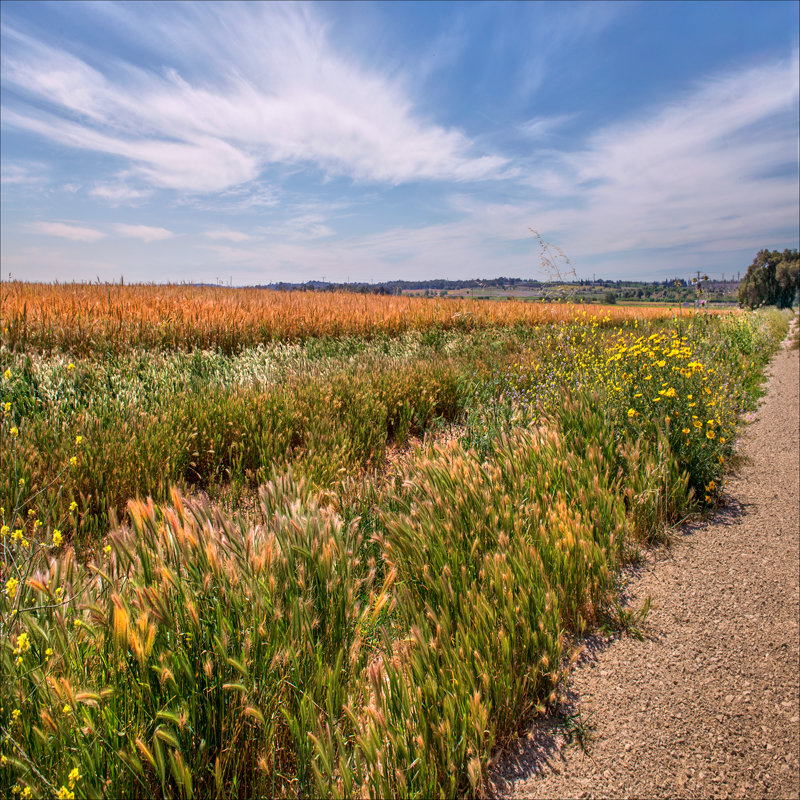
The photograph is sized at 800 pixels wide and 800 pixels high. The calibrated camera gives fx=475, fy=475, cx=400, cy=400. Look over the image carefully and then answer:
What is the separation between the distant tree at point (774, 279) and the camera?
242 feet

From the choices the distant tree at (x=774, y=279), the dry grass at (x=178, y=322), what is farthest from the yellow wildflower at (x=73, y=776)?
the distant tree at (x=774, y=279)

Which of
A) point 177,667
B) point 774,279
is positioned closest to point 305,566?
point 177,667

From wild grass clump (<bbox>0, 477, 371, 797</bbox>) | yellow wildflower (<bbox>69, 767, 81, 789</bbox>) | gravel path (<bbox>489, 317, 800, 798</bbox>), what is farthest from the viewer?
gravel path (<bbox>489, 317, 800, 798</bbox>)

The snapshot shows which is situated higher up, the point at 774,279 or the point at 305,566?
the point at 774,279

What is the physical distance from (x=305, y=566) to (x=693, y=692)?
168 centimetres

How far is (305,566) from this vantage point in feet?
6.17

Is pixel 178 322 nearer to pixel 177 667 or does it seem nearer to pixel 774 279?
pixel 177 667

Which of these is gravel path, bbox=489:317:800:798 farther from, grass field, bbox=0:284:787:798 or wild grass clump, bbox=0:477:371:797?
wild grass clump, bbox=0:477:371:797

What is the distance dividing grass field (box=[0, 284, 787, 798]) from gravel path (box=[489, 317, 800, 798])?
169 millimetres

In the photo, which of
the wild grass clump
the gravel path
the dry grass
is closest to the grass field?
the wild grass clump

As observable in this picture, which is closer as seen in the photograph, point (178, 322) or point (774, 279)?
point (178, 322)

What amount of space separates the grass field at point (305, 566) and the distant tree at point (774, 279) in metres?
87.5

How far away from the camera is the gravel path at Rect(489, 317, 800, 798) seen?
5.30ft

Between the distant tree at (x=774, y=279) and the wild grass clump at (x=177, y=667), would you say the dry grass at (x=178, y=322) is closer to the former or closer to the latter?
the wild grass clump at (x=177, y=667)
